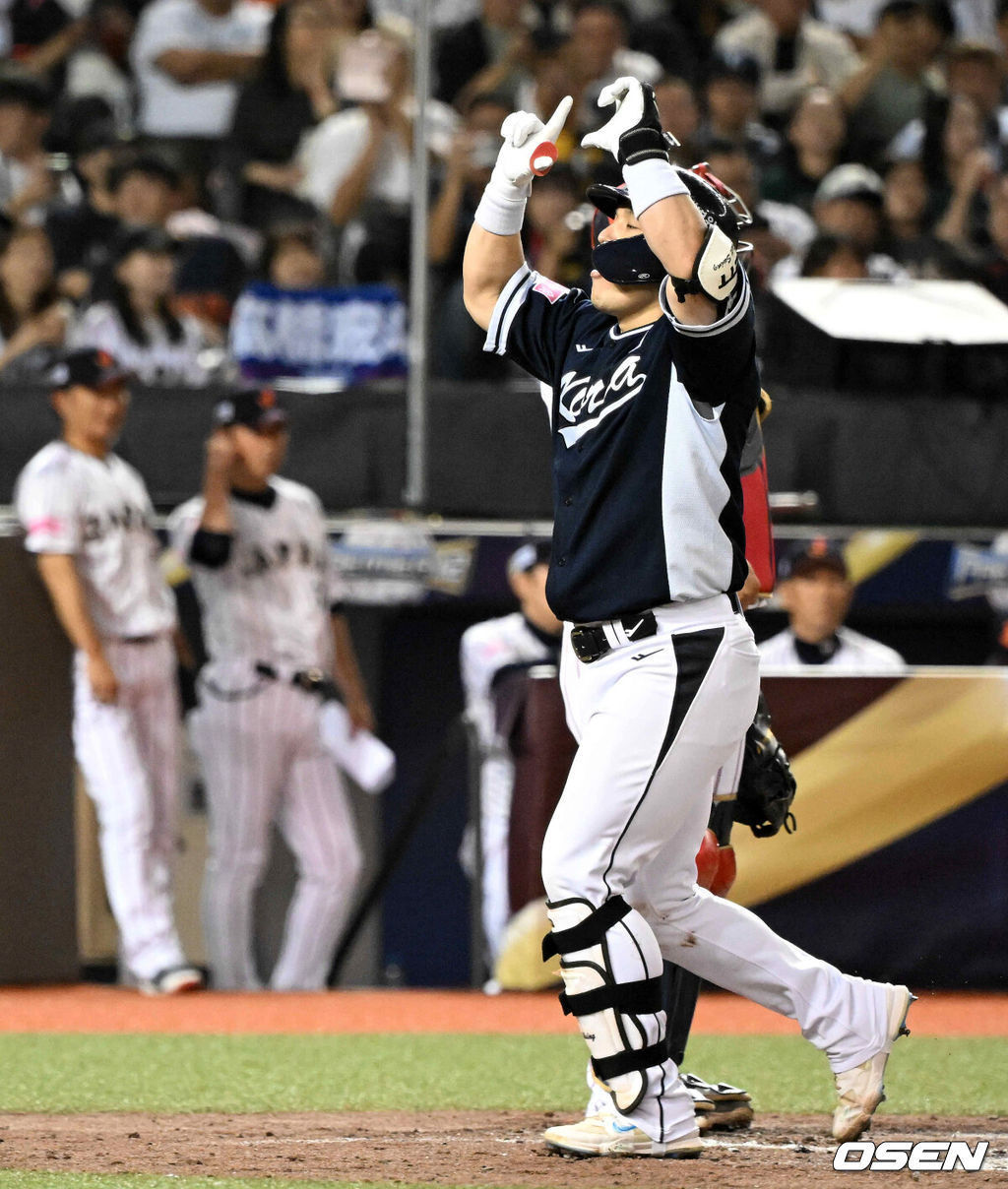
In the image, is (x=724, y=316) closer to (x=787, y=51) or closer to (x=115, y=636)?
(x=115, y=636)

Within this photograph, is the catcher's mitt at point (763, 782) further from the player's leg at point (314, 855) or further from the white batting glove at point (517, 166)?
the player's leg at point (314, 855)

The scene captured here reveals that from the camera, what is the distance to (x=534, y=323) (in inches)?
161

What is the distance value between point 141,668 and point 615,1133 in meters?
4.08

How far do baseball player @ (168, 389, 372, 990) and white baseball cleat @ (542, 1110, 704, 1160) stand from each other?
13.4ft

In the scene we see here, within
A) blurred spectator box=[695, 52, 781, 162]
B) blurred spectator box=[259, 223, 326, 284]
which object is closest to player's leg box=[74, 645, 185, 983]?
blurred spectator box=[259, 223, 326, 284]

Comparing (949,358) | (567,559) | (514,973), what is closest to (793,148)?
(949,358)

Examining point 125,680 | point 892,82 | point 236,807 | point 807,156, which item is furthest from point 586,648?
point 892,82

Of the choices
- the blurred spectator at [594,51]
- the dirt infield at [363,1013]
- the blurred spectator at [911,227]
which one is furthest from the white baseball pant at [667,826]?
the blurred spectator at [594,51]

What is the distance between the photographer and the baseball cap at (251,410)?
24.9 ft

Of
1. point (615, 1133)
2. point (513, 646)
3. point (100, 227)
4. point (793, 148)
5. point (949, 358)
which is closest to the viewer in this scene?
point (615, 1133)

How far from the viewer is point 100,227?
9570mm

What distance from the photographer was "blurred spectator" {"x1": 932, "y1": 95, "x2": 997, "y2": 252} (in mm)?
9883

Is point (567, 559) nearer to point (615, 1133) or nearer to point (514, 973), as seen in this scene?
point (615, 1133)

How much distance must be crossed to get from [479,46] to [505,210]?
23.1 feet
